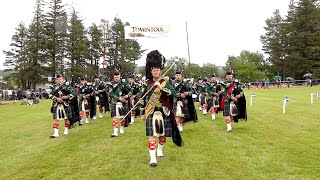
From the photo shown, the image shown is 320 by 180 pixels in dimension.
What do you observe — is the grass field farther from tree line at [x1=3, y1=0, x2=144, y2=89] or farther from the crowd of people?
tree line at [x1=3, y1=0, x2=144, y2=89]

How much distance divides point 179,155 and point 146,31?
429cm

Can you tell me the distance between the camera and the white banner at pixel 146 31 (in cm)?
973

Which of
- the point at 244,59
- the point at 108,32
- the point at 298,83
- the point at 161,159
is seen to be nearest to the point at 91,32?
the point at 108,32

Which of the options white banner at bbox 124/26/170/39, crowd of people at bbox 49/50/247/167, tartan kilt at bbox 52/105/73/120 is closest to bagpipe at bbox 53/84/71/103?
crowd of people at bbox 49/50/247/167

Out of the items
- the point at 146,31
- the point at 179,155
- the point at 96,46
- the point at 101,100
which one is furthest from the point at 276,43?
the point at 179,155

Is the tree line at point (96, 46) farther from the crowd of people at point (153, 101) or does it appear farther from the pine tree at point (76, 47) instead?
the crowd of people at point (153, 101)

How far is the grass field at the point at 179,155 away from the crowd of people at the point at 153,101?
19.5 inches

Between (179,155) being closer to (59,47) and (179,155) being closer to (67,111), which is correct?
(67,111)

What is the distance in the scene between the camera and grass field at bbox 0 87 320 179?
6336 mm

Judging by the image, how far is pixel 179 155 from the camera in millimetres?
7723

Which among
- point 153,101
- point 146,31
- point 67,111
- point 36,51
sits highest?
point 36,51

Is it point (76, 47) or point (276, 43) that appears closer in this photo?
point (76, 47)

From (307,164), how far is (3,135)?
423 inches

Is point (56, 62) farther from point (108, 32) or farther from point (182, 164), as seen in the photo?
point (182, 164)
